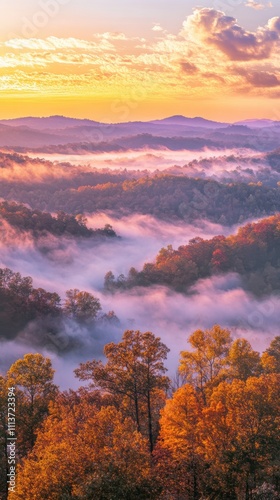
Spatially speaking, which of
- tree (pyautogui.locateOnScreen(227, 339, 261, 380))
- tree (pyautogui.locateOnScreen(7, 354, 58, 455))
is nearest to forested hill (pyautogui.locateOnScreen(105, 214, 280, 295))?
tree (pyautogui.locateOnScreen(227, 339, 261, 380))

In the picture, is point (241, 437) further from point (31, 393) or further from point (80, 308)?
point (80, 308)

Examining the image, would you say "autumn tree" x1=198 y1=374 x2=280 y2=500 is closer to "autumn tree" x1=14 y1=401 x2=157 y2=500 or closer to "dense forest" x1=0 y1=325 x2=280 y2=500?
"dense forest" x1=0 y1=325 x2=280 y2=500

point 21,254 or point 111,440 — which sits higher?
point 21,254

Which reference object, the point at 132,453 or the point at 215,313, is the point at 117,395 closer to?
the point at 132,453

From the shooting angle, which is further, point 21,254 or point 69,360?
point 21,254

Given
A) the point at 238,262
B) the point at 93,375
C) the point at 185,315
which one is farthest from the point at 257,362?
the point at 238,262

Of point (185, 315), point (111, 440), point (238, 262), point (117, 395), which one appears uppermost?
point (238, 262)

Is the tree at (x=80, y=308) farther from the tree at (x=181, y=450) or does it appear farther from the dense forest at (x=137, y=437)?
the tree at (x=181, y=450)

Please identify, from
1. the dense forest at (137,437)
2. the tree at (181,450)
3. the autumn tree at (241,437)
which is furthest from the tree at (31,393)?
the autumn tree at (241,437)
